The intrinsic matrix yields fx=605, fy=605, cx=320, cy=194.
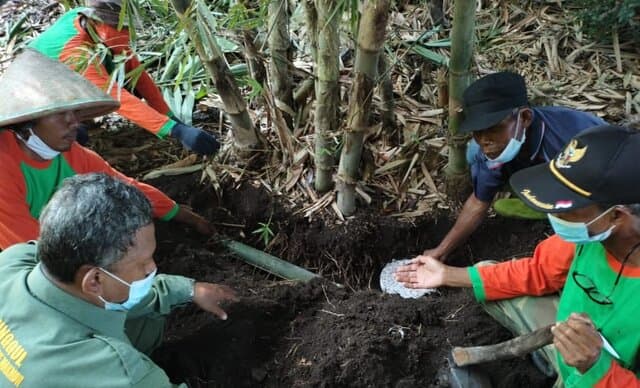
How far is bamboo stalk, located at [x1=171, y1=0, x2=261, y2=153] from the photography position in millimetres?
2500

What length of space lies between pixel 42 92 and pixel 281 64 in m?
1.26

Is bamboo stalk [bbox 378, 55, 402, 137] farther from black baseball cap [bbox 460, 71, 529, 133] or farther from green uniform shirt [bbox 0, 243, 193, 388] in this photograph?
green uniform shirt [bbox 0, 243, 193, 388]

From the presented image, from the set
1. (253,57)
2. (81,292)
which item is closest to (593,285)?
(81,292)

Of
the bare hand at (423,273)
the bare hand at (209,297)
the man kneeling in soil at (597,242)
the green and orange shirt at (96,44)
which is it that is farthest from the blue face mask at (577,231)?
the green and orange shirt at (96,44)

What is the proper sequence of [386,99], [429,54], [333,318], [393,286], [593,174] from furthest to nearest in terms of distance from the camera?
[429,54] < [386,99] < [393,286] < [333,318] < [593,174]

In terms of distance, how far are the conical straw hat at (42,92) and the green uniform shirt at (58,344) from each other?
76cm

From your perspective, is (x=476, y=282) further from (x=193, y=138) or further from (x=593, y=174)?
(x=193, y=138)

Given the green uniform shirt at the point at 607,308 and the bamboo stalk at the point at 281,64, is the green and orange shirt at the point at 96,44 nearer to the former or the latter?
the bamboo stalk at the point at 281,64

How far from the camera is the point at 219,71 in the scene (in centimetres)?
291

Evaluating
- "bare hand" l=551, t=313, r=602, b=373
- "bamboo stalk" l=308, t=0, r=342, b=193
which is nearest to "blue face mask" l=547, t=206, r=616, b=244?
"bare hand" l=551, t=313, r=602, b=373

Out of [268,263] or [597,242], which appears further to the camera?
[268,263]

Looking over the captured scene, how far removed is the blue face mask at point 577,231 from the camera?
169 cm

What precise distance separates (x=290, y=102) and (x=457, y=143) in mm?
995

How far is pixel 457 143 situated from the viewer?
2916 mm
